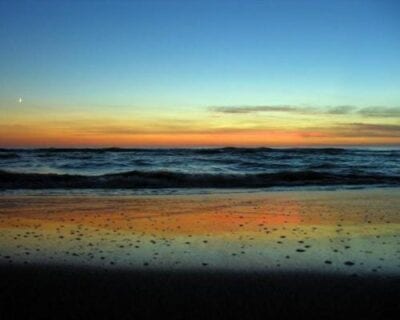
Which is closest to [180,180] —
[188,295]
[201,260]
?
[201,260]

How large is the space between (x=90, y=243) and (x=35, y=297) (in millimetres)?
1956

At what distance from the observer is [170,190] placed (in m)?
13.6

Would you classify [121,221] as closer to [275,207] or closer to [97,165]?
[275,207]

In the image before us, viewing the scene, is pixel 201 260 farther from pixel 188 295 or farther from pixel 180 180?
pixel 180 180

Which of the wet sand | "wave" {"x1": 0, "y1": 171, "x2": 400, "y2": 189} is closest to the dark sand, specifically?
the wet sand

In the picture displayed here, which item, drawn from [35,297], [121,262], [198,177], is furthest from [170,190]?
[35,297]

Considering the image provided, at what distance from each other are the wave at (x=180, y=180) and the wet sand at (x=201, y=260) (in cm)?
592

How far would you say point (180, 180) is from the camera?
54.5ft

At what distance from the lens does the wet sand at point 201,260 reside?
3805mm

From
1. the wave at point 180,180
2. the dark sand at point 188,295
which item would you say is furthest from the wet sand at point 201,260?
the wave at point 180,180

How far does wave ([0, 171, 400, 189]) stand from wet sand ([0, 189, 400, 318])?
592cm

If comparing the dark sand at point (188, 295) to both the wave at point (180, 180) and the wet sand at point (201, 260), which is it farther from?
the wave at point (180, 180)

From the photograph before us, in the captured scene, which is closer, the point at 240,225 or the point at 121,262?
the point at 121,262

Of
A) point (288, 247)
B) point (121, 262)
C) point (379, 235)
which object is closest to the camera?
point (121, 262)
